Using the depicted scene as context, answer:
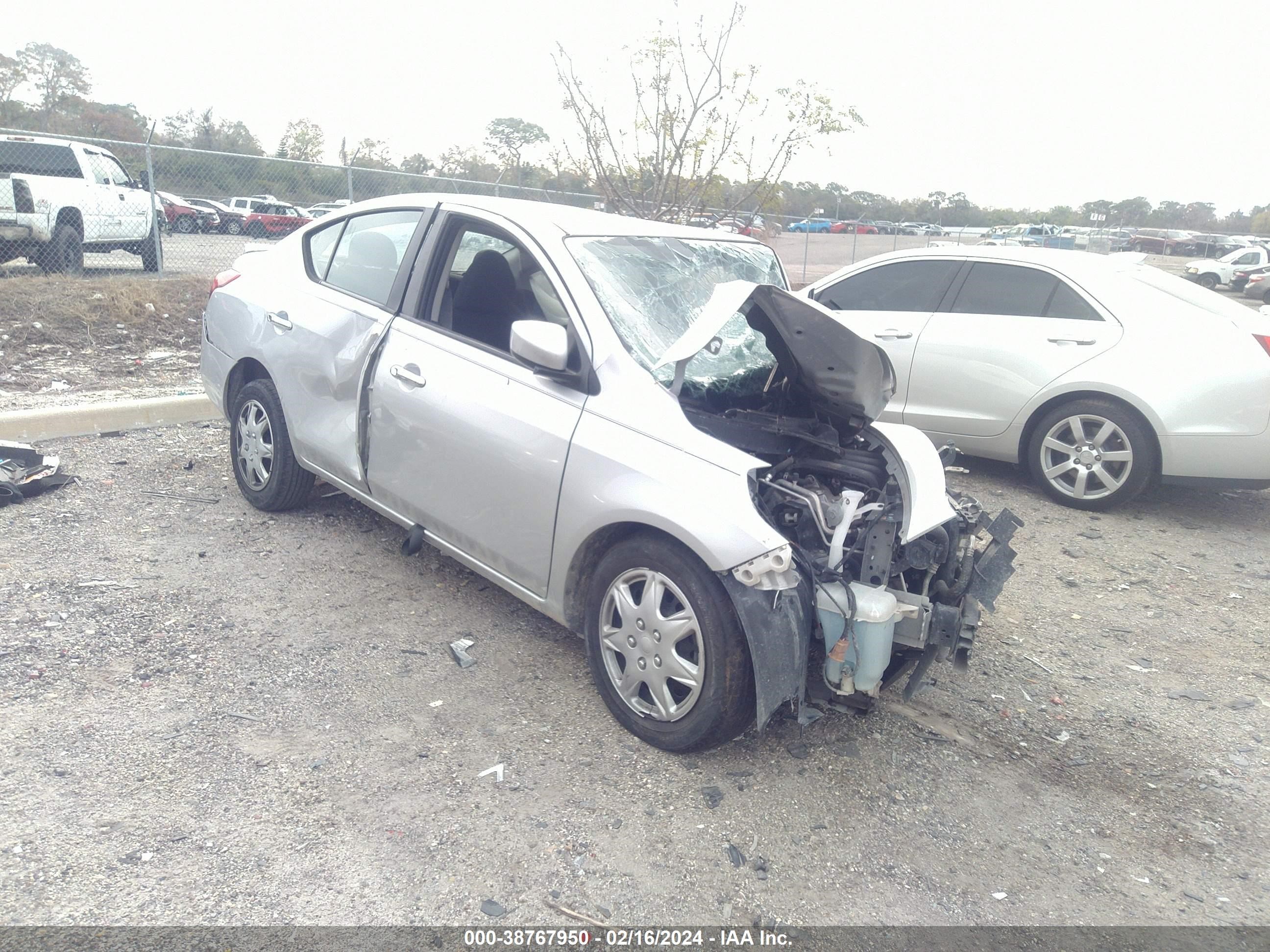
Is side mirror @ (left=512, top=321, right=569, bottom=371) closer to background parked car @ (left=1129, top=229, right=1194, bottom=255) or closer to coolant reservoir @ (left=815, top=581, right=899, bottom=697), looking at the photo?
coolant reservoir @ (left=815, top=581, right=899, bottom=697)

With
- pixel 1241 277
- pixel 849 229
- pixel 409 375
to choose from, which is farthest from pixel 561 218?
pixel 1241 277

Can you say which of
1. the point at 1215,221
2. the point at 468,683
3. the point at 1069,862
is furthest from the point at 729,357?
the point at 1215,221

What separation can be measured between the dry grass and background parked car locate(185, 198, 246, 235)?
7247 millimetres

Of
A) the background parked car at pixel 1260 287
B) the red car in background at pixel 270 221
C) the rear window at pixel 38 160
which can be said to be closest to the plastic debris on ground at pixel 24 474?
the rear window at pixel 38 160

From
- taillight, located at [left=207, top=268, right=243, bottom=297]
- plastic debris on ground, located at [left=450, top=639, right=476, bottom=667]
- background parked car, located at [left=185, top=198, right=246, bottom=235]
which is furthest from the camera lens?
background parked car, located at [left=185, top=198, right=246, bottom=235]

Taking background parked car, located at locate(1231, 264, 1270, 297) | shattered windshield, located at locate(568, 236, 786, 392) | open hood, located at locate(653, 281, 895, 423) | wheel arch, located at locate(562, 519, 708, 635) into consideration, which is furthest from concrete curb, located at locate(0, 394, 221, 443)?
background parked car, located at locate(1231, 264, 1270, 297)

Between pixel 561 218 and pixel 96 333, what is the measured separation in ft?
24.0

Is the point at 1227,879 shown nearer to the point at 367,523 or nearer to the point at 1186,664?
the point at 1186,664

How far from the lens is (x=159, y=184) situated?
14.8 m

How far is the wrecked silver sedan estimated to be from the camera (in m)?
2.94

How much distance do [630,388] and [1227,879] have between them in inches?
93.9

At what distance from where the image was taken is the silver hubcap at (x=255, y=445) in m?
4.84

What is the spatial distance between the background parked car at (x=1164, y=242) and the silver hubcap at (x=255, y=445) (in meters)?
37.9

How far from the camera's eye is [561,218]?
393cm
